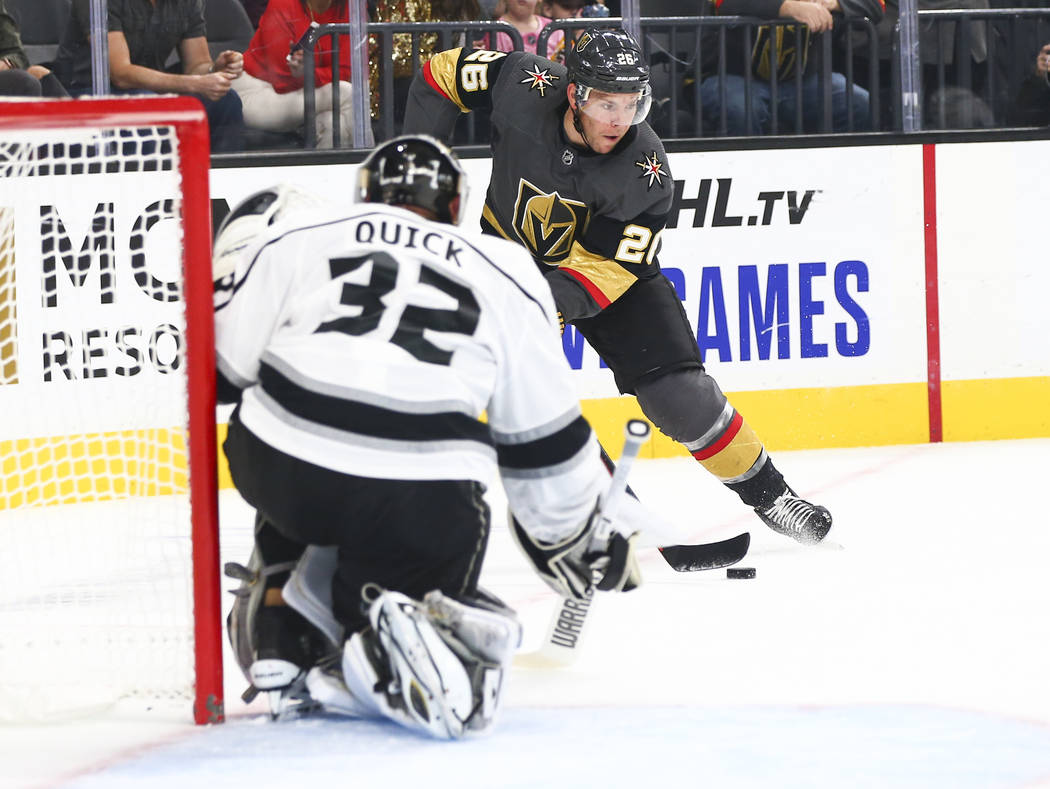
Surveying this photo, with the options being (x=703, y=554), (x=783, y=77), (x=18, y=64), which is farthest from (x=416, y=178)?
(x=783, y=77)

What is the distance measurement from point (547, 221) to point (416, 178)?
121 centimetres

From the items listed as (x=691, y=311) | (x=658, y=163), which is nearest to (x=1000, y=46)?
(x=691, y=311)

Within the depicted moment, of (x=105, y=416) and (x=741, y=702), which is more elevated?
(x=105, y=416)

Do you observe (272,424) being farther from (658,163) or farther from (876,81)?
(876,81)

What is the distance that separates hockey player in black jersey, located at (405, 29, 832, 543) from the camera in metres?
3.21

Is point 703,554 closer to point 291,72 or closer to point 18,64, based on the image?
point 291,72

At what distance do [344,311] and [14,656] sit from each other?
818 millimetres

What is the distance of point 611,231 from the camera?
3.24 meters

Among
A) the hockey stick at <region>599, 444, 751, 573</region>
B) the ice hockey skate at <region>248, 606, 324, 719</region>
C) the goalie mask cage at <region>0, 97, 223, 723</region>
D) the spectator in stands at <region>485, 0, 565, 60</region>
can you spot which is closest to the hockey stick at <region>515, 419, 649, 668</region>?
the ice hockey skate at <region>248, 606, 324, 719</region>

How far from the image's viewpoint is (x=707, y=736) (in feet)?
6.91

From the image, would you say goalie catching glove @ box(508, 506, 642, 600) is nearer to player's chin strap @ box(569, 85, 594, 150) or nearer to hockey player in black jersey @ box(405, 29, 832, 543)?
hockey player in black jersey @ box(405, 29, 832, 543)

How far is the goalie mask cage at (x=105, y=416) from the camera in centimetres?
212

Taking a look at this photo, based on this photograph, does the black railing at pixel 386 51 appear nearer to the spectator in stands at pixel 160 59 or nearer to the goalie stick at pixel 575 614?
the spectator in stands at pixel 160 59

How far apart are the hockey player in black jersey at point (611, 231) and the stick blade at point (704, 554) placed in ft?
0.64
